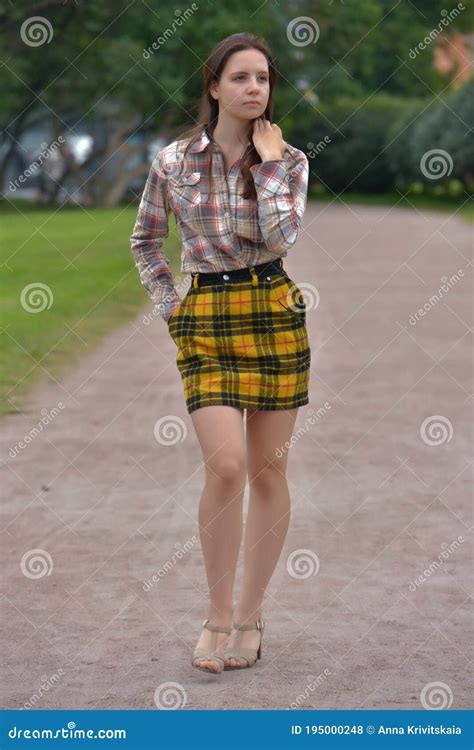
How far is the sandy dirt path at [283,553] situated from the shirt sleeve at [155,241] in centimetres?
115

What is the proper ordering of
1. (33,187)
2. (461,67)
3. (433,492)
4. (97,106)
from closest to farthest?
(433,492)
(97,106)
(33,187)
(461,67)

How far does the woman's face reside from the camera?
432 cm

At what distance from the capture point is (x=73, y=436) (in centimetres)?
860

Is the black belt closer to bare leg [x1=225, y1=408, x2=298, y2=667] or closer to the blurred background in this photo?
bare leg [x1=225, y1=408, x2=298, y2=667]

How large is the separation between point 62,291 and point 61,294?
0.44 meters

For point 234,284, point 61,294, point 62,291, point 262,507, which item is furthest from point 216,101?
point 62,291

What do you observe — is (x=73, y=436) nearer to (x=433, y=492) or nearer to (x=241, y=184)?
(x=433, y=492)

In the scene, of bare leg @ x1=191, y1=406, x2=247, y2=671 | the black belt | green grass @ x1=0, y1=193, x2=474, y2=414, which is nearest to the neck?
the black belt

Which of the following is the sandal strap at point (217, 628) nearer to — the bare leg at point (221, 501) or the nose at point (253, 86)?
the bare leg at point (221, 501)

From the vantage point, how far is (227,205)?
432cm

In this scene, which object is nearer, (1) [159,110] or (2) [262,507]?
(2) [262,507]

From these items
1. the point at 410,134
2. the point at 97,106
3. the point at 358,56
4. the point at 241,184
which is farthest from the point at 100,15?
the point at 358,56

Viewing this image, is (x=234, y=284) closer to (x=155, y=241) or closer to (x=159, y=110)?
(x=155, y=241)

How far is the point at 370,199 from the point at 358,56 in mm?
7192
